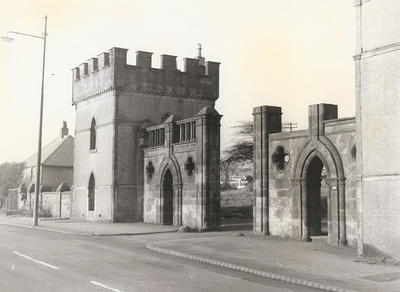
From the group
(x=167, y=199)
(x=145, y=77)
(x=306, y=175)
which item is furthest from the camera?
(x=145, y=77)

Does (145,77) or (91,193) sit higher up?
(145,77)

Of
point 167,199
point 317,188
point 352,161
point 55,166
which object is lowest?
point 167,199

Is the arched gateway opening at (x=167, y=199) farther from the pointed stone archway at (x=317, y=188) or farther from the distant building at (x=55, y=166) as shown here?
the distant building at (x=55, y=166)

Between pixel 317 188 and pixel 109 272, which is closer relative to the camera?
pixel 109 272

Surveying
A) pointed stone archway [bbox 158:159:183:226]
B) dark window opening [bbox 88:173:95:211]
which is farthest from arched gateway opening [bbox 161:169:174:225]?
dark window opening [bbox 88:173:95:211]

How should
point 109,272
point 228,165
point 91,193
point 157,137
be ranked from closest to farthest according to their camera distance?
point 109,272, point 157,137, point 91,193, point 228,165

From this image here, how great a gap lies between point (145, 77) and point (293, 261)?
22301 millimetres

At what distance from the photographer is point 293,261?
14273 mm

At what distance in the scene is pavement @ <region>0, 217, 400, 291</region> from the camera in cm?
1121

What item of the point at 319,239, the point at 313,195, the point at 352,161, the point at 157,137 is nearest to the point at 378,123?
the point at 352,161

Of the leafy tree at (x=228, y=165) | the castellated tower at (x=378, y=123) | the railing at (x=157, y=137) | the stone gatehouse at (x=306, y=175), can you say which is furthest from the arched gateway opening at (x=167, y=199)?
the leafy tree at (x=228, y=165)

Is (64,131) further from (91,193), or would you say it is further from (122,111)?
(122,111)

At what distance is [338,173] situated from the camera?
19125 mm

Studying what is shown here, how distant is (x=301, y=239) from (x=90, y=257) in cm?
878
